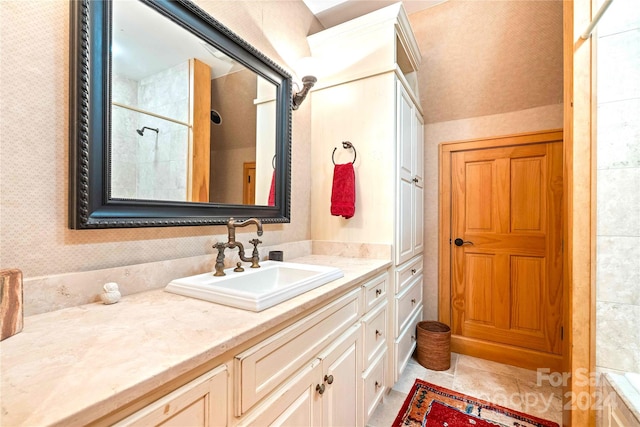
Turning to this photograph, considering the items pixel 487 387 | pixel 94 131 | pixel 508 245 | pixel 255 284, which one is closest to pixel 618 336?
pixel 487 387

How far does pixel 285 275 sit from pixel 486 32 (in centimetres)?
221

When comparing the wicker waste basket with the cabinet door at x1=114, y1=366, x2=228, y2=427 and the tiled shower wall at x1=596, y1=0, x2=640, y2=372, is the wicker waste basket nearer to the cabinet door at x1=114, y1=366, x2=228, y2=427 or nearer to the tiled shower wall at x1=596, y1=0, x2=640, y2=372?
the tiled shower wall at x1=596, y1=0, x2=640, y2=372

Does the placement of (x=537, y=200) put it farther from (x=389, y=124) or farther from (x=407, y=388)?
(x=407, y=388)

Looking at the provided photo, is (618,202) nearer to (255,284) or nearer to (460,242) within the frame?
(460,242)

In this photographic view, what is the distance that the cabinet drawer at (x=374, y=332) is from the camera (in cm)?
148

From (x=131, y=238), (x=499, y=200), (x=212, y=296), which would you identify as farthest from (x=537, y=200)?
(x=131, y=238)

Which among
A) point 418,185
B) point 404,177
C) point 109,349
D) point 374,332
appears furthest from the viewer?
point 418,185

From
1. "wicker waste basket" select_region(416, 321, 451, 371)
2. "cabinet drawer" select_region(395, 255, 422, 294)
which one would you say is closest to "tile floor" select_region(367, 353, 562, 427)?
"wicker waste basket" select_region(416, 321, 451, 371)

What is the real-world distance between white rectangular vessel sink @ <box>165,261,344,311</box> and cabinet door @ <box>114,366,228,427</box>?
222 millimetres

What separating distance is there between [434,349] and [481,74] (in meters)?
2.18

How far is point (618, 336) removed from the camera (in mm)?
1270

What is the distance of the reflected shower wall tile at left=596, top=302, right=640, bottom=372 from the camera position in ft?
4.09

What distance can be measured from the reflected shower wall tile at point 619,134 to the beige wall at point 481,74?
→ 40.7 inches

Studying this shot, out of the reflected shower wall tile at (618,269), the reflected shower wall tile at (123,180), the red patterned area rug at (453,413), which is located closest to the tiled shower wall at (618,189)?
the reflected shower wall tile at (618,269)
